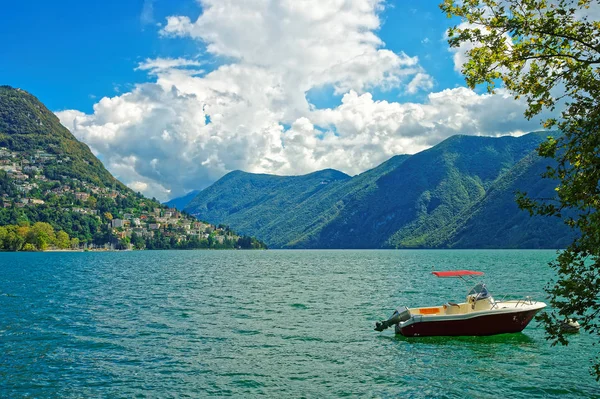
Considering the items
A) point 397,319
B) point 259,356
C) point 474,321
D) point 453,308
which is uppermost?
point 453,308

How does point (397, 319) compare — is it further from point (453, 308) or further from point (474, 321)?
point (474, 321)

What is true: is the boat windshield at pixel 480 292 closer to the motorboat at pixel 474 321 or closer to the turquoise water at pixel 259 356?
the motorboat at pixel 474 321

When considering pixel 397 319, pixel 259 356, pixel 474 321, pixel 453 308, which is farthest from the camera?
pixel 453 308

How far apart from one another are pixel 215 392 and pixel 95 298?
125 feet

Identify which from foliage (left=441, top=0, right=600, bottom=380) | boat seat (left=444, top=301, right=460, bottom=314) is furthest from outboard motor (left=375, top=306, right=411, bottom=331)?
foliage (left=441, top=0, right=600, bottom=380)

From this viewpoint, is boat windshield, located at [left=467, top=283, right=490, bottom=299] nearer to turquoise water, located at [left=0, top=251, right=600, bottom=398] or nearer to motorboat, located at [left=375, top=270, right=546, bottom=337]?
motorboat, located at [left=375, top=270, right=546, bottom=337]

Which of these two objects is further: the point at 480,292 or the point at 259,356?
the point at 480,292

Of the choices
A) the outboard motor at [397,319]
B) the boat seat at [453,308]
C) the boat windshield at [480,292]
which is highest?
the boat windshield at [480,292]

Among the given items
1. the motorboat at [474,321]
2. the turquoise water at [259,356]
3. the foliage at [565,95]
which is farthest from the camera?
the motorboat at [474,321]

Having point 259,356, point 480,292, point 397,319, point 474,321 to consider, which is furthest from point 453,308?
point 259,356

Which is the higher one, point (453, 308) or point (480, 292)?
point (480, 292)

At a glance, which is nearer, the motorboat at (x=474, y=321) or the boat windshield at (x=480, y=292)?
the motorboat at (x=474, y=321)

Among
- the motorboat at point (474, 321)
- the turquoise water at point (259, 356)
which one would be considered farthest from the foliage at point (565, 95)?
the motorboat at point (474, 321)

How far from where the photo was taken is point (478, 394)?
19703 millimetres
